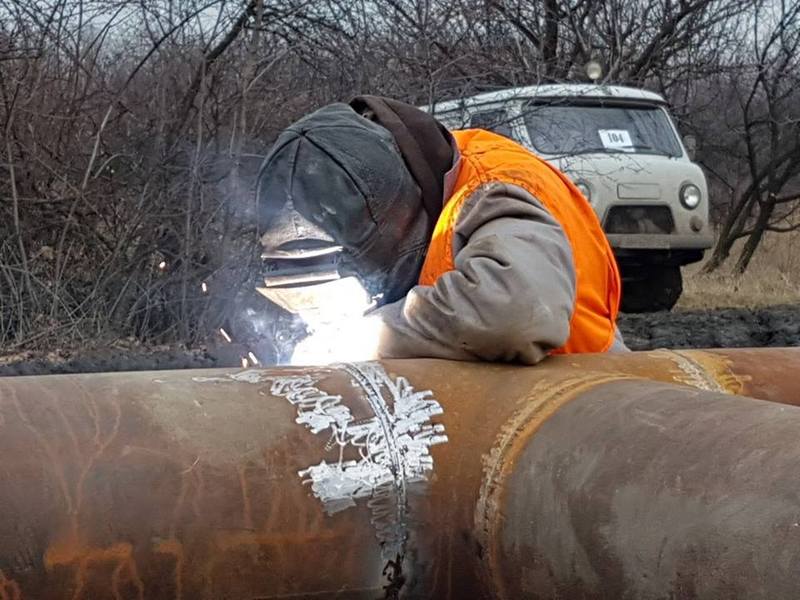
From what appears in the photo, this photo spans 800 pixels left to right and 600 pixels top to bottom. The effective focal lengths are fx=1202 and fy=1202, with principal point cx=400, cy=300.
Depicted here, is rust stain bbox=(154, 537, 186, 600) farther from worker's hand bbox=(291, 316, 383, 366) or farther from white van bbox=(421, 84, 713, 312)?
white van bbox=(421, 84, 713, 312)

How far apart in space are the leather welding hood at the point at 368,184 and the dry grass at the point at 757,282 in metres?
9.43

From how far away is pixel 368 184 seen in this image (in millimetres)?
2803

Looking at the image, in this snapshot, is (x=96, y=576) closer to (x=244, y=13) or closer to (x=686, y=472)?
(x=686, y=472)

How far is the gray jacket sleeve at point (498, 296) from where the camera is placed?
2293 mm

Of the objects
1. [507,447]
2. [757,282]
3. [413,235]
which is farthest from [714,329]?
[507,447]

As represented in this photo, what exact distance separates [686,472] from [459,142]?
1.46 m

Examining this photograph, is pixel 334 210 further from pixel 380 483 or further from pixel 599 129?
pixel 599 129

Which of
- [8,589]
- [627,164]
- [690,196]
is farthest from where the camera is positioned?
[690,196]

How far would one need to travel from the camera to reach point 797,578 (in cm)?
141

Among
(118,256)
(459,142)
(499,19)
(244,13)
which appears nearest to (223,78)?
(244,13)

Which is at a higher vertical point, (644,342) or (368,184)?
(368,184)

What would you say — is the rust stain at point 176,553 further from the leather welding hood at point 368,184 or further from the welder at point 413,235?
the leather welding hood at point 368,184

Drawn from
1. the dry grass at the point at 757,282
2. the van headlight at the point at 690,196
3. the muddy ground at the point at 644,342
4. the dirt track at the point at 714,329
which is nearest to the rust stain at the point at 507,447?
the muddy ground at the point at 644,342

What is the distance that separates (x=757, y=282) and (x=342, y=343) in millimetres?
11863
